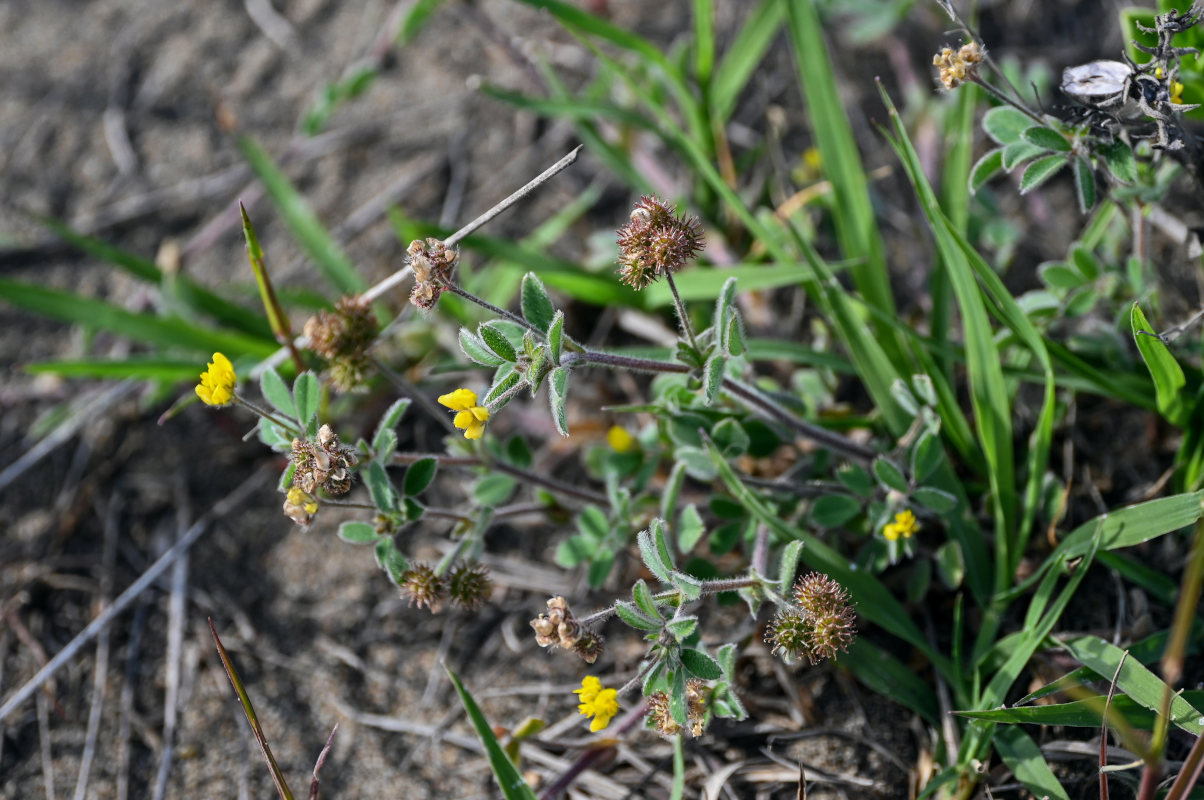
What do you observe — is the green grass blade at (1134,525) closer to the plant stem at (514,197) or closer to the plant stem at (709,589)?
the plant stem at (709,589)

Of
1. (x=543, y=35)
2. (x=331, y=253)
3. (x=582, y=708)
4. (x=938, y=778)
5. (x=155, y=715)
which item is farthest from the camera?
(x=543, y=35)

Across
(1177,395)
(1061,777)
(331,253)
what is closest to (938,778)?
(1061,777)

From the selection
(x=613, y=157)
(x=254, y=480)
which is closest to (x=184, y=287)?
(x=254, y=480)

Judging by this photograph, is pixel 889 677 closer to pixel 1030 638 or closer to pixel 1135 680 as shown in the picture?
pixel 1030 638

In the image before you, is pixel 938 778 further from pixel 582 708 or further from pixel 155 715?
pixel 155 715

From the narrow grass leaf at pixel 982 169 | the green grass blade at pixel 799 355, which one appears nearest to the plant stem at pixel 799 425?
the green grass blade at pixel 799 355

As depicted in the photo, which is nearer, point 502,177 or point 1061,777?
point 1061,777

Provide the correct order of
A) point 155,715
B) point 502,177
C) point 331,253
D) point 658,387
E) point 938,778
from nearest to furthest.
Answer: point 938,778, point 658,387, point 155,715, point 331,253, point 502,177
